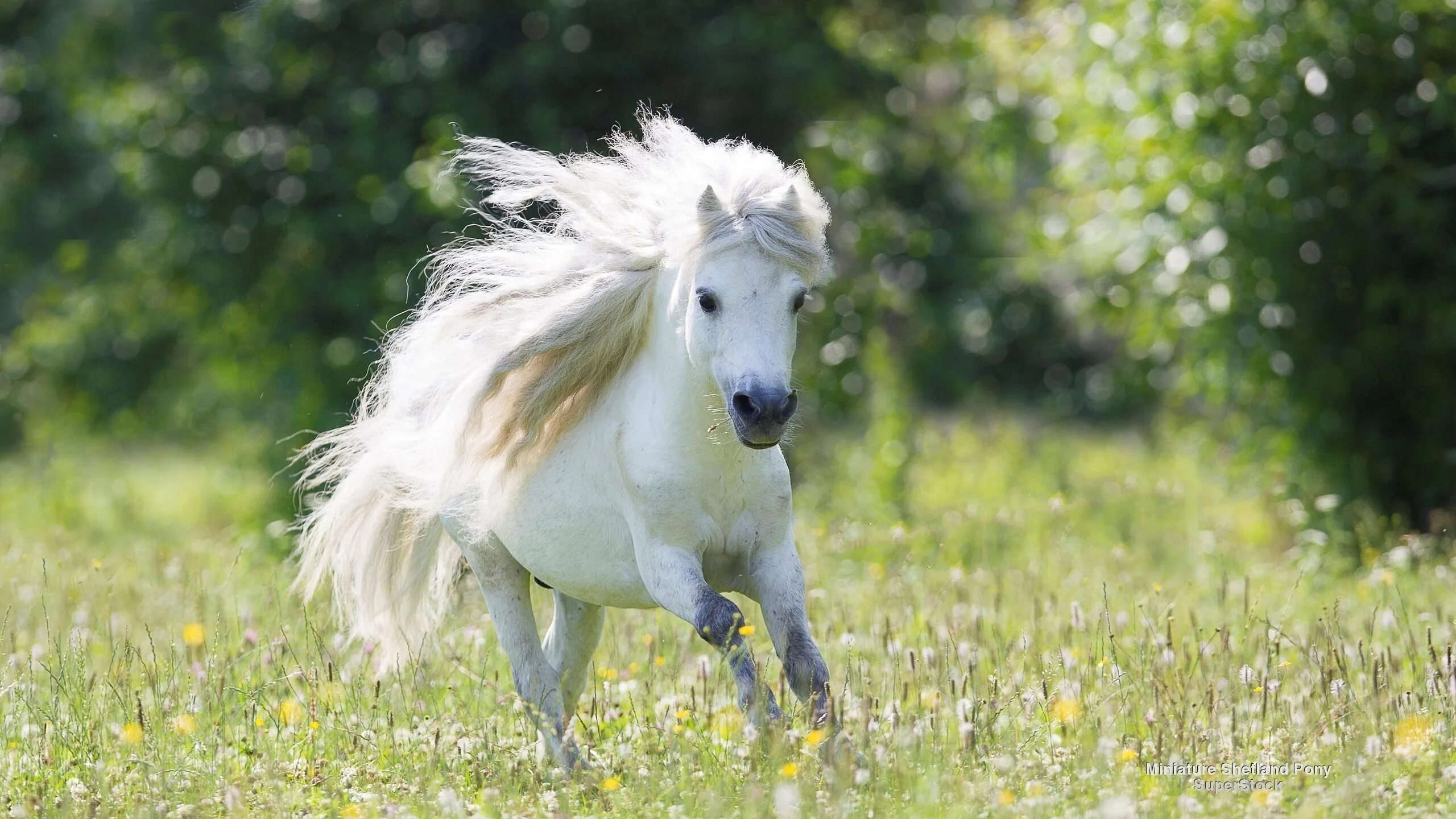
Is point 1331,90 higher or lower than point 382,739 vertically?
higher

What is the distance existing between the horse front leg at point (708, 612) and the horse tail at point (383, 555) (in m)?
1.47

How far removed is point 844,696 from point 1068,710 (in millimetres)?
654

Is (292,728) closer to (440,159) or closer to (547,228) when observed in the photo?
(547,228)

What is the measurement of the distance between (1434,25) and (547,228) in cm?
518

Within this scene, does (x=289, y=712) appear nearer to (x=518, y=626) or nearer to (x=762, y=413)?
(x=518, y=626)

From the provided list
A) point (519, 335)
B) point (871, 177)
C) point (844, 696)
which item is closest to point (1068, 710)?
point (844, 696)

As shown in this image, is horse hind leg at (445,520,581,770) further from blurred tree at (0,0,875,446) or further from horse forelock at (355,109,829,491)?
blurred tree at (0,0,875,446)

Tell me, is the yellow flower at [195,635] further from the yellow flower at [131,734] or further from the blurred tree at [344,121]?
the blurred tree at [344,121]

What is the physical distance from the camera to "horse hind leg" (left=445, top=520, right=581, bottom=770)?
4.95m

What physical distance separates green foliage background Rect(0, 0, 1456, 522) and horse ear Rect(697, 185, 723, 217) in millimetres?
3517

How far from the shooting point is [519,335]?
191 inches

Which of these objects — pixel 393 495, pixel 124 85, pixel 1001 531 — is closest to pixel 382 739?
pixel 393 495

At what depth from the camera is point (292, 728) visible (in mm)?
4926

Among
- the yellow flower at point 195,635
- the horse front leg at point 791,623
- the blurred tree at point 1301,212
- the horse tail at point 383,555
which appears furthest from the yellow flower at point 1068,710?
the blurred tree at point 1301,212
